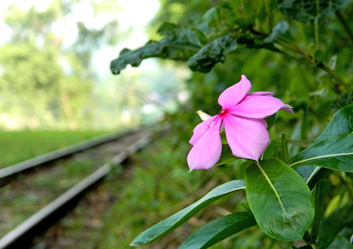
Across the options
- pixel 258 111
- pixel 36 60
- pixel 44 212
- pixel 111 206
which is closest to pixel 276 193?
pixel 258 111

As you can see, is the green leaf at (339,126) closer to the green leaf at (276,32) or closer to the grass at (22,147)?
the green leaf at (276,32)

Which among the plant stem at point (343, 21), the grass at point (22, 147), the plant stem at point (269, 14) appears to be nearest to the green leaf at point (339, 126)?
the plant stem at point (269, 14)

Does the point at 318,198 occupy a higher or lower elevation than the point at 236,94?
lower

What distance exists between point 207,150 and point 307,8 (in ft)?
2.05

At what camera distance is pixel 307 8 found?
2.93 ft

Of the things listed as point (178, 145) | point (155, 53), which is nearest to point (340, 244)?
point (155, 53)

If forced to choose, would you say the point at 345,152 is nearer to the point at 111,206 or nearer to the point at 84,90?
the point at 111,206

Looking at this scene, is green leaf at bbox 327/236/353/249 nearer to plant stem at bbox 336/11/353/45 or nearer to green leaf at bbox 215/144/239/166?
green leaf at bbox 215/144/239/166

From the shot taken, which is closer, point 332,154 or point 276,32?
point 332,154

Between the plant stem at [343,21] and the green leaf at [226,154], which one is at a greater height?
the plant stem at [343,21]

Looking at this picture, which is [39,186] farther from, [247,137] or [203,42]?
[247,137]

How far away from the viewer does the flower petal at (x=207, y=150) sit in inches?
15.4

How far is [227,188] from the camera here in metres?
0.50

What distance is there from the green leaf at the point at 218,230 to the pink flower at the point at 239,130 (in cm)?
10
